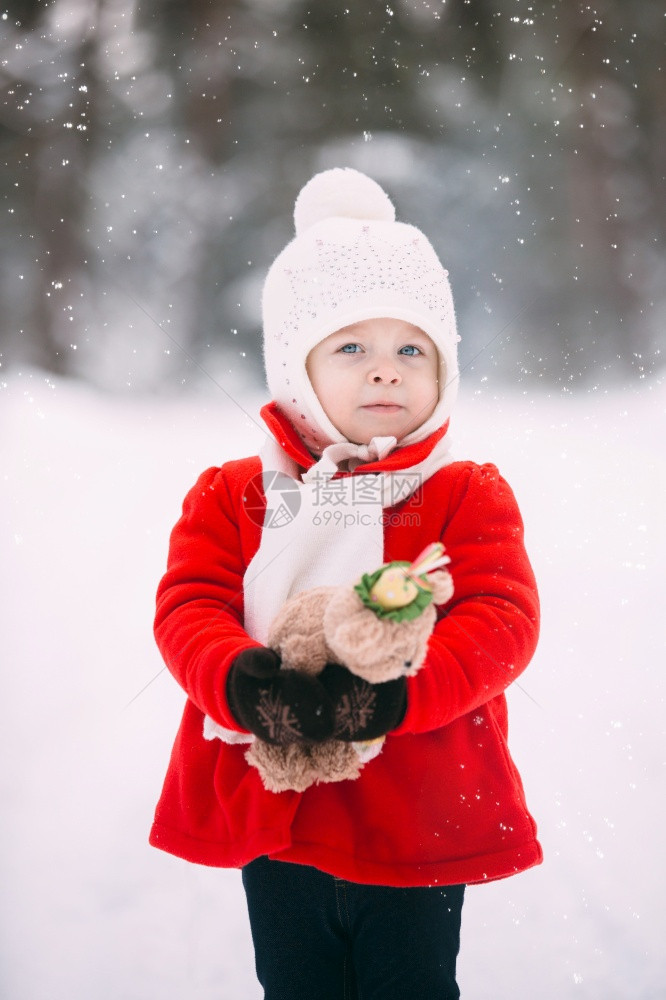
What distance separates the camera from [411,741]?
70 centimetres

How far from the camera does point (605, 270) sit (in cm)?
108

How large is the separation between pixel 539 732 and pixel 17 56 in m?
1.07

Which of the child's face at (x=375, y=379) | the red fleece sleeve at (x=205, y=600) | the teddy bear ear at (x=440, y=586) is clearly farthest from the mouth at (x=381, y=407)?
the teddy bear ear at (x=440, y=586)

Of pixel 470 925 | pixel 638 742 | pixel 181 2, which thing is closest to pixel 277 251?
pixel 181 2

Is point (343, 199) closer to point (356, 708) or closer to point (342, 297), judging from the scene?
point (342, 297)

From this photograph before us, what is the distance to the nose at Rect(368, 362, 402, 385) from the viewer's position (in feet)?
2.48

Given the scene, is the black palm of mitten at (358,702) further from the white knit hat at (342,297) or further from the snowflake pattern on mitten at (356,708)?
the white knit hat at (342,297)

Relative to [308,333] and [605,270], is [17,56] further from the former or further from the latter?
[605,270]

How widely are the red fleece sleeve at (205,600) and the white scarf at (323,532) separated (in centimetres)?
3

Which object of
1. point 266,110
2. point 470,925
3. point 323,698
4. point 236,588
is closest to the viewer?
point 323,698

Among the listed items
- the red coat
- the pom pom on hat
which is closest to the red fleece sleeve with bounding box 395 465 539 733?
the red coat

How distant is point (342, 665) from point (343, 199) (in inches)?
19.7

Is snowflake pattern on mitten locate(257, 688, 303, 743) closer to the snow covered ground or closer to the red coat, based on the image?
the red coat

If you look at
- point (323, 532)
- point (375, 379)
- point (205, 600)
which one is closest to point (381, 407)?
point (375, 379)
